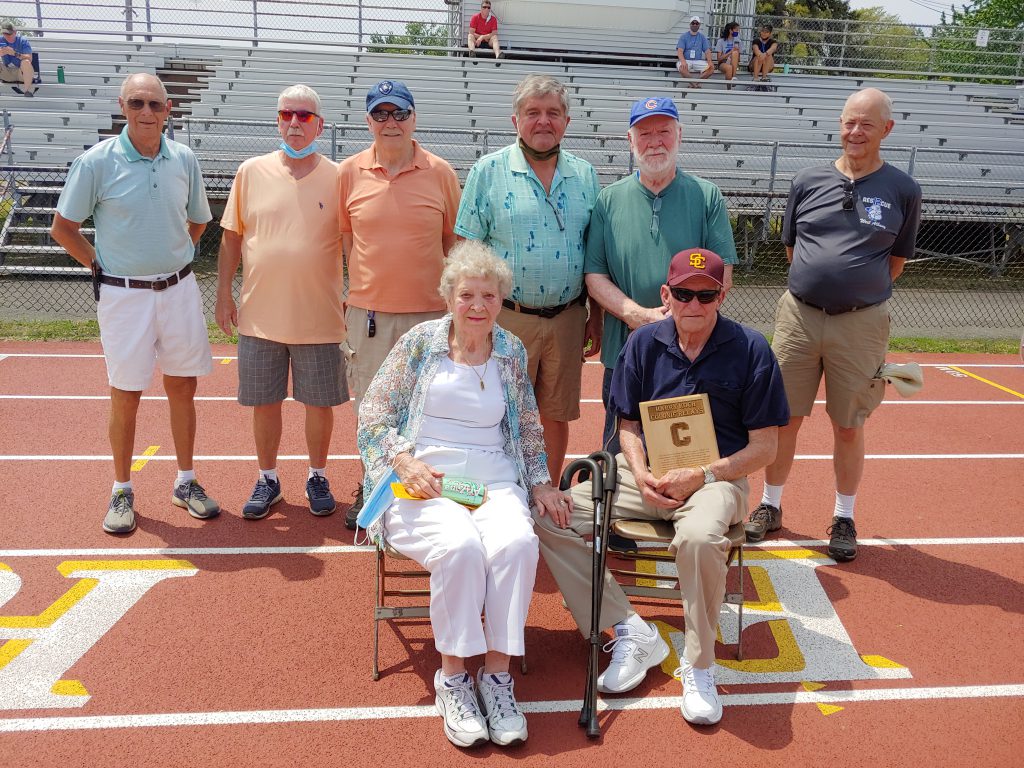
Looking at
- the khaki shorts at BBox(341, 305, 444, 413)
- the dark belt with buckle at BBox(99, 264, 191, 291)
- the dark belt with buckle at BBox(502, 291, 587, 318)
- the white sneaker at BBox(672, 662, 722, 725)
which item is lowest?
the white sneaker at BBox(672, 662, 722, 725)

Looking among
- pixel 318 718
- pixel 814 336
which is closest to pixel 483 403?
pixel 318 718

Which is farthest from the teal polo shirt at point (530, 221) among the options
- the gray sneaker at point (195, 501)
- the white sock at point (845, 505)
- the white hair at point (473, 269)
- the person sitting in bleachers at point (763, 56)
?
the person sitting in bleachers at point (763, 56)

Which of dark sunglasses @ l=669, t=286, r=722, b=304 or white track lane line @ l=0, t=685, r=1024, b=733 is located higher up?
dark sunglasses @ l=669, t=286, r=722, b=304

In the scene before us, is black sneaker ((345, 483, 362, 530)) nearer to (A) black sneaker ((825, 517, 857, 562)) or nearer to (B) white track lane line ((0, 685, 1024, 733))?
(B) white track lane line ((0, 685, 1024, 733))

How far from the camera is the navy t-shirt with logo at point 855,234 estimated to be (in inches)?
174

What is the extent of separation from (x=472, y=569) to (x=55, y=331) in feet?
24.9

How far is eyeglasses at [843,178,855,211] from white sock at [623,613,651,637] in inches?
94.4

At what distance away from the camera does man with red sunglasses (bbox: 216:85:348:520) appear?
4543 millimetres

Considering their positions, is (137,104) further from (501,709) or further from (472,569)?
(501,709)

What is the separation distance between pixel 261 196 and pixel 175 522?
1.94 metres

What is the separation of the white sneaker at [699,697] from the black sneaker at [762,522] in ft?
4.98

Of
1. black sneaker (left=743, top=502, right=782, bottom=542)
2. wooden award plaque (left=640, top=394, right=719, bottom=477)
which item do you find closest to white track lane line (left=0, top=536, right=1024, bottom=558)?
black sneaker (left=743, top=502, right=782, bottom=542)

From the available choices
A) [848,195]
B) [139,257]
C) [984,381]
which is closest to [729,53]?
[984,381]

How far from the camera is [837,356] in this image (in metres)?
4.63
